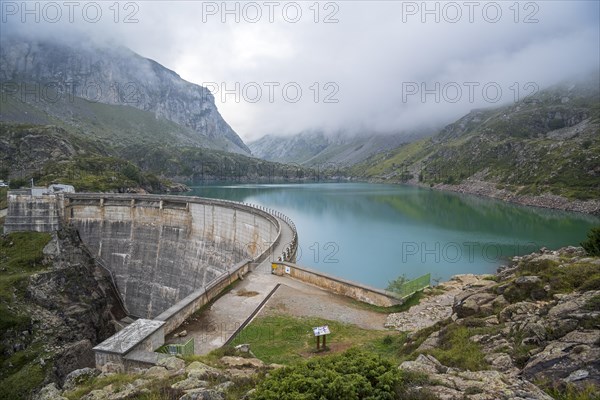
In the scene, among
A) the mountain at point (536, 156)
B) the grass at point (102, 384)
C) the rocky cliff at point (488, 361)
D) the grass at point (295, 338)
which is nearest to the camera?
the rocky cliff at point (488, 361)

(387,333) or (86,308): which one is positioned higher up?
(387,333)

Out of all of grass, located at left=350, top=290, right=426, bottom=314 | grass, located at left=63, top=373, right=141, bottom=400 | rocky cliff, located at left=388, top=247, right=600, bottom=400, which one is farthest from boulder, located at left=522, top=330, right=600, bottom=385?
grass, located at left=350, top=290, right=426, bottom=314

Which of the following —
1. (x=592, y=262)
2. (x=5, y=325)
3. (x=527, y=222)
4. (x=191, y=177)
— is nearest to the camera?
(x=592, y=262)

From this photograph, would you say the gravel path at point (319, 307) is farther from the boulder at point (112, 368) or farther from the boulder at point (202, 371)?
the boulder at point (202, 371)

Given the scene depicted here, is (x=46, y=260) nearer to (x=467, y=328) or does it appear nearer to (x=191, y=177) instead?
(x=467, y=328)

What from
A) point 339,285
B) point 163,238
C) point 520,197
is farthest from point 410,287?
point 520,197

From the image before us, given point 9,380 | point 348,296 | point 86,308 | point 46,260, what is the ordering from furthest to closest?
point 46,260, point 86,308, point 9,380, point 348,296

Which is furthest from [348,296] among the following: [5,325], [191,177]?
[191,177]

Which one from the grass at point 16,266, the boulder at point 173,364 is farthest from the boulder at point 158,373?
the grass at point 16,266
